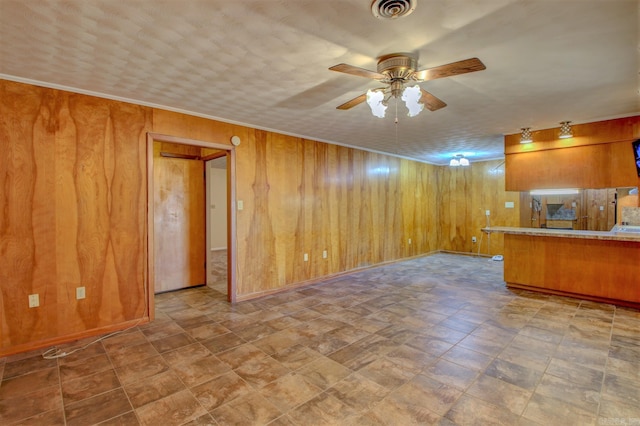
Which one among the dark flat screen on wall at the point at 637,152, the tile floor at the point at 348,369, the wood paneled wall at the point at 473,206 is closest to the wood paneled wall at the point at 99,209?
the tile floor at the point at 348,369

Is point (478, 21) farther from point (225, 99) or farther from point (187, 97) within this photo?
point (187, 97)

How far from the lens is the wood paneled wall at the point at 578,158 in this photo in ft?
13.0

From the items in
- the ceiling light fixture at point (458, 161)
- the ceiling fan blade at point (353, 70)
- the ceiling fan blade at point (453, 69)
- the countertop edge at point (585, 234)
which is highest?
the ceiling light fixture at point (458, 161)

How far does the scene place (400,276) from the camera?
18.0ft

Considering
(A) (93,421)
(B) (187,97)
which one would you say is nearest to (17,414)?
(A) (93,421)

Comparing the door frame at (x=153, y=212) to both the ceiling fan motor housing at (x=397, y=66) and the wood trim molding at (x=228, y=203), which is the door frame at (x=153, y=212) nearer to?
the wood trim molding at (x=228, y=203)

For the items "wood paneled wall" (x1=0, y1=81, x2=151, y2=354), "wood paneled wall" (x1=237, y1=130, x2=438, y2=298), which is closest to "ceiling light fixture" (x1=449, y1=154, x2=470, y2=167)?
"wood paneled wall" (x1=237, y1=130, x2=438, y2=298)

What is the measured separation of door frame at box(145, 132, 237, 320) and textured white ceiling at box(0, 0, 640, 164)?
40 cm

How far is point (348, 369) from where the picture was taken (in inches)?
95.0

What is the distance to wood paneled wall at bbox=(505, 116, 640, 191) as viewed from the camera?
13.0ft

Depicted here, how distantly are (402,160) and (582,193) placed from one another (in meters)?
3.33

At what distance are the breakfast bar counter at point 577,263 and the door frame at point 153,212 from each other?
3922mm

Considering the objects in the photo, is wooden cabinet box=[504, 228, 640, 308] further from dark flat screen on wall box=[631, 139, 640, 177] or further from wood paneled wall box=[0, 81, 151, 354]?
wood paneled wall box=[0, 81, 151, 354]

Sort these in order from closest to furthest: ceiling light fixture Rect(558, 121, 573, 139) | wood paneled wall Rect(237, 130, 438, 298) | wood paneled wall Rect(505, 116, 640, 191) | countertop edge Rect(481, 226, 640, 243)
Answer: countertop edge Rect(481, 226, 640, 243) → wood paneled wall Rect(505, 116, 640, 191) → ceiling light fixture Rect(558, 121, 573, 139) → wood paneled wall Rect(237, 130, 438, 298)
